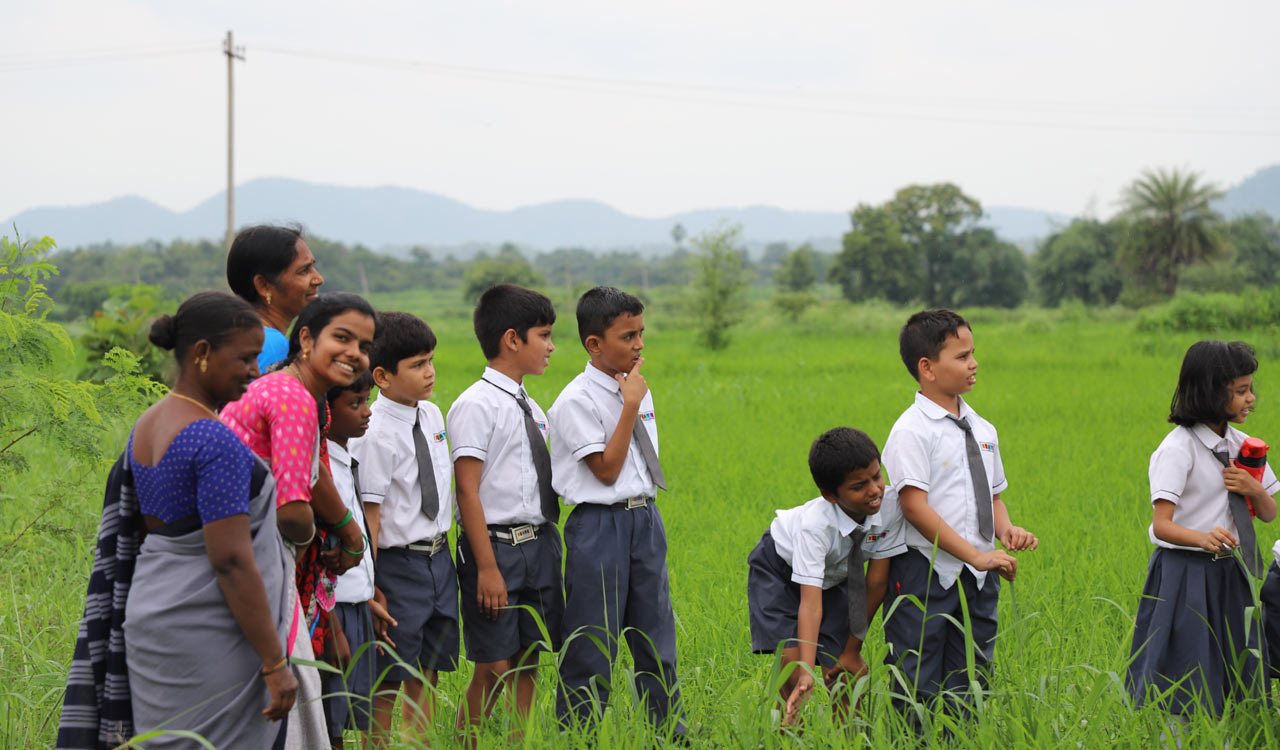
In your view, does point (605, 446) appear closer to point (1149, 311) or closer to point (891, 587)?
point (891, 587)

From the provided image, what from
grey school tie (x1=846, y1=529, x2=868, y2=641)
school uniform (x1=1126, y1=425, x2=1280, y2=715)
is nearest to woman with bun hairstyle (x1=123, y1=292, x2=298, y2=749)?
grey school tie (x1=846, y1=529, x2=868, y2=641)

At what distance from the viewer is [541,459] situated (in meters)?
3.19

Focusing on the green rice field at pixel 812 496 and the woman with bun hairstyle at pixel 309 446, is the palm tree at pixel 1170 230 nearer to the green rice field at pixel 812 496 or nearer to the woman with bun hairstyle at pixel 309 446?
the green rice field at pixel 812 496

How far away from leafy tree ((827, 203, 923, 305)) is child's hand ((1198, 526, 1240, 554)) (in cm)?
4755

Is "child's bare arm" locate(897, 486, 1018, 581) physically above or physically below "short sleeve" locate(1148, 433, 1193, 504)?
below

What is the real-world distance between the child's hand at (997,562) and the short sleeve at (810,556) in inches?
16.6

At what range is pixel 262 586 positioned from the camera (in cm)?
206

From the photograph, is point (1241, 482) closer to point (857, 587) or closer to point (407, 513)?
point (857, 587)

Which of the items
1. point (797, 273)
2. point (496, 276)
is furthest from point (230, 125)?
point (797, 273)

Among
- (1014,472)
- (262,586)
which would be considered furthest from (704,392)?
(262,586)

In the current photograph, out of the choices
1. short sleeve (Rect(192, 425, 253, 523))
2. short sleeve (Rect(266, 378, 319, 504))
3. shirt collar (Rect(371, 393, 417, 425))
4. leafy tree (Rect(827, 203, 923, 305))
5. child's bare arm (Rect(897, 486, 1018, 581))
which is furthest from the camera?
leafy tree (Rect(827, 203, 923, 305))

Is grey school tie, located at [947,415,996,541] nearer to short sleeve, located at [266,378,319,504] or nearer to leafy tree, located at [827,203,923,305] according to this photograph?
short sleeve, located at [266,378,319,504]

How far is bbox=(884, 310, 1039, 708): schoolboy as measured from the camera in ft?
9.77

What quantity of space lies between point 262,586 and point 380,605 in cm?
85
